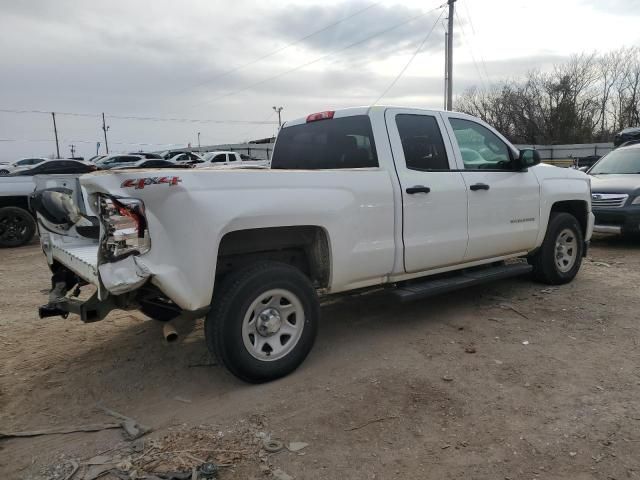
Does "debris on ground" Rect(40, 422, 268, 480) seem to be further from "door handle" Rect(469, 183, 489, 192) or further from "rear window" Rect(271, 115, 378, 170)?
"door handle" Rect(469, 183, 489, 192)

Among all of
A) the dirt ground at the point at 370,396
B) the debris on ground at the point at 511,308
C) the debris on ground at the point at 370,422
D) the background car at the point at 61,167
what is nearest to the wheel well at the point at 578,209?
the dirt ground at the point at 370,396

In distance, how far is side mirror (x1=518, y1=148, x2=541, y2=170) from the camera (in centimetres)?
520

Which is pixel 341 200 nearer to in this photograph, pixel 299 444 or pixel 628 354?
pixel 299 444

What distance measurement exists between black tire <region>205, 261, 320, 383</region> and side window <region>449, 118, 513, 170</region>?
2272 mm

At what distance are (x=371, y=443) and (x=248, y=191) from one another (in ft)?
5.72

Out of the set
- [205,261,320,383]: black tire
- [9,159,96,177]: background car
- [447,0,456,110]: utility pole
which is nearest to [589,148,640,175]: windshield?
[205,261,320,383]: black tire

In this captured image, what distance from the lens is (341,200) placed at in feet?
12.7

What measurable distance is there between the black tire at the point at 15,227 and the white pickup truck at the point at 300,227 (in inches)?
291

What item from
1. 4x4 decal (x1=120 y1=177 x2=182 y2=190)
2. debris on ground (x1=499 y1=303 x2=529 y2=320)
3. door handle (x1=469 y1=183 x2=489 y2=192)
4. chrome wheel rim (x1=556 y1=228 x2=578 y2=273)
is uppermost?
4x4 decal (x1=120 y1=177 x2=182 y2=190)

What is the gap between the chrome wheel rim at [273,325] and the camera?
11.5 feet

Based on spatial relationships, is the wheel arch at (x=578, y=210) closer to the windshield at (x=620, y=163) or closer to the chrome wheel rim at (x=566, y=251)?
the chrome wheel rim at (x=566, y=251)

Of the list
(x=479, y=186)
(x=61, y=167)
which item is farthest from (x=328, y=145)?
(x=61, y=167)

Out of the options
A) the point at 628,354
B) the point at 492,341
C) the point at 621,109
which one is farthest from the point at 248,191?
the point at 621,109

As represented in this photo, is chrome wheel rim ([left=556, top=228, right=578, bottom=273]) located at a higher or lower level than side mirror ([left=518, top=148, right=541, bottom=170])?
lower
